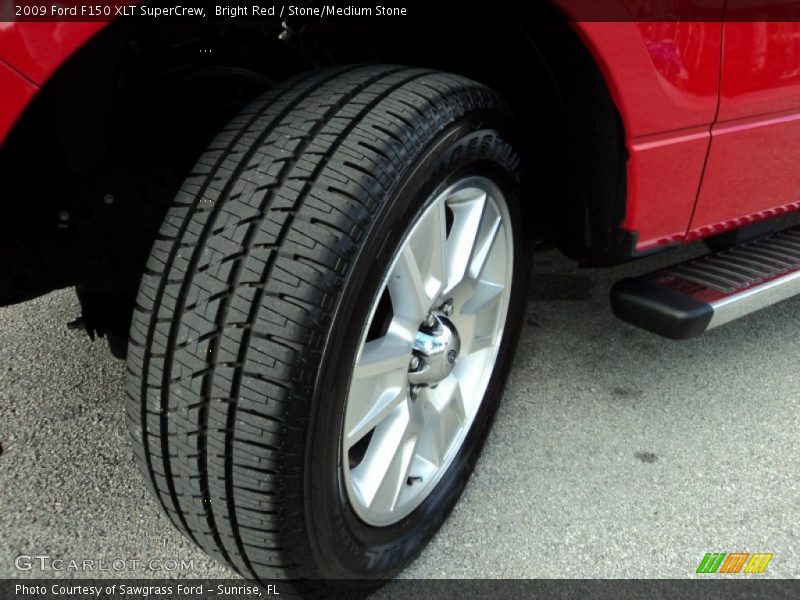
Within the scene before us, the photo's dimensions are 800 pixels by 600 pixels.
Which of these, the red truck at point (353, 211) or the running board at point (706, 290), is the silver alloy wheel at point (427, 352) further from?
the running board at point (706, 290)

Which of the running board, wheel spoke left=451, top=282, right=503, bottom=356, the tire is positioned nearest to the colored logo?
the running board

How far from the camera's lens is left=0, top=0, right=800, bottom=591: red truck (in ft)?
3.22

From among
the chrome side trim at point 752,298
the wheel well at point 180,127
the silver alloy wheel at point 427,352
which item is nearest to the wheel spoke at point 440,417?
the silver alloy wheel at point 427,352

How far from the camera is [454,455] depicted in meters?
1.49

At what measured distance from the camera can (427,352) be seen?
134 cm

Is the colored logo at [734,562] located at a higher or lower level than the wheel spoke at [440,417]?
lower

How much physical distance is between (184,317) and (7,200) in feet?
1.19

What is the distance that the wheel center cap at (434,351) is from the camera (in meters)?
1.34

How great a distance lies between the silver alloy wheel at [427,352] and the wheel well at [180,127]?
191mm

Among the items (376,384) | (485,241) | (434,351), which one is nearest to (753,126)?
(485,241)

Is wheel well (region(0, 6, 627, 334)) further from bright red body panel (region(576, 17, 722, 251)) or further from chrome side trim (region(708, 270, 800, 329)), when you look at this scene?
chrome side trim (region(708, 270, 800, 329))

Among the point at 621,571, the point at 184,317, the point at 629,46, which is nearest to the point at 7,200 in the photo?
the point at 184,317

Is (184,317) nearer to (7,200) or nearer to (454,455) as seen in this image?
(7,200)

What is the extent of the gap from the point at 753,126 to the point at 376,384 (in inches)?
43.2
